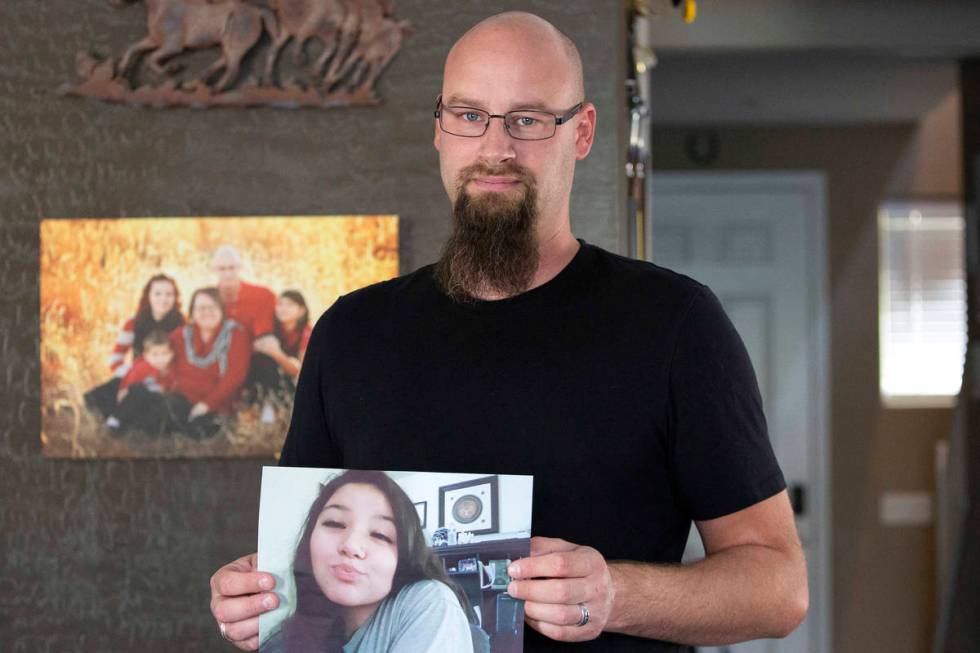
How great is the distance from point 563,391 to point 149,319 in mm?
1350

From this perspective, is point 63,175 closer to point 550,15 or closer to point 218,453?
point 218,453

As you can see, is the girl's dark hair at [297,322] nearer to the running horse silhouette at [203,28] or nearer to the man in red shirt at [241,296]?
the man in red shirt at [241,296]

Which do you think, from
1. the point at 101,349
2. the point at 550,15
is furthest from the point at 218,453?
the point at 550,15

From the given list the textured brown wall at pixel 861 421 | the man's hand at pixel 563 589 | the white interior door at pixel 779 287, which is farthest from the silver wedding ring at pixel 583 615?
the textured brown wall at pixel 861 421

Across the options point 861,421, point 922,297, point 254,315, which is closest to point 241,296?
point 254,315

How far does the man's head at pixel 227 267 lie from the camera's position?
2.42m

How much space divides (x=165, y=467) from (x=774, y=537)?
4.92 feet

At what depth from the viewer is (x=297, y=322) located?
242 cm

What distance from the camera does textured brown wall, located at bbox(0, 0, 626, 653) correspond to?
7.93ft

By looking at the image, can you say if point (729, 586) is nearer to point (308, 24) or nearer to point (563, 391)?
point (563, 391)

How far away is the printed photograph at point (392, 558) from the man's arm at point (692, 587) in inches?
1.6

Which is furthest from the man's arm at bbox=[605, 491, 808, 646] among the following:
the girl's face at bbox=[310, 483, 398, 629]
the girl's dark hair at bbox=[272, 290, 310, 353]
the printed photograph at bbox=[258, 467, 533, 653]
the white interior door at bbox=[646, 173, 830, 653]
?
the white interior door at bbox=[646, 173, 830, 653]

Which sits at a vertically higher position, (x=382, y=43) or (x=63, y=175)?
(x=382, y=43)

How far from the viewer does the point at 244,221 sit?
242 cm
